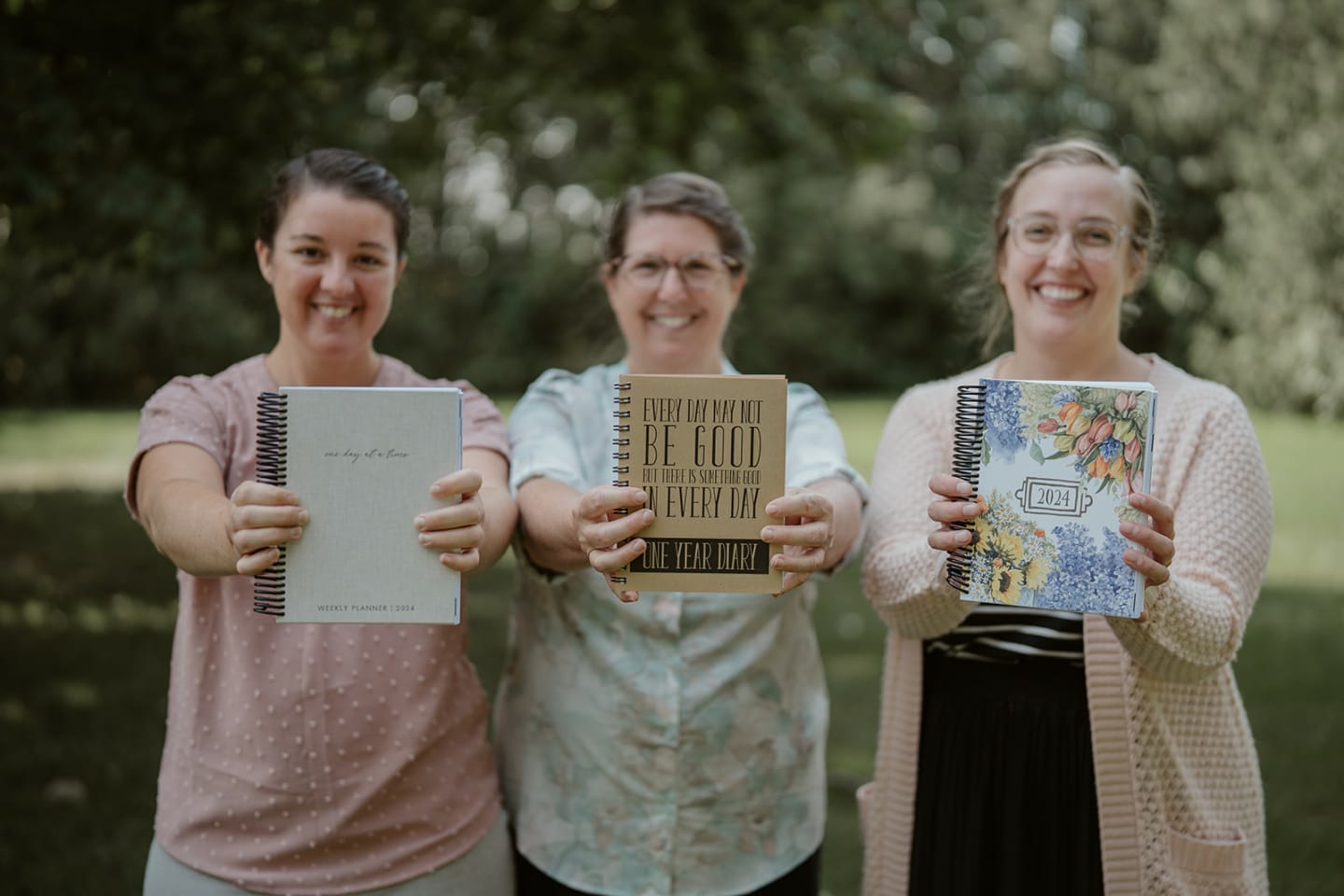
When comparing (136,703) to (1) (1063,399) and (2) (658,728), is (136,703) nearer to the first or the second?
(2) (658,728)

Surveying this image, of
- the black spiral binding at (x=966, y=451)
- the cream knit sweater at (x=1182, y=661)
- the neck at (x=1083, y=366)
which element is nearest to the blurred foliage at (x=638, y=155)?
the neck at (x=1083, y=366)

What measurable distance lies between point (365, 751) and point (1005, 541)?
1.41 metres

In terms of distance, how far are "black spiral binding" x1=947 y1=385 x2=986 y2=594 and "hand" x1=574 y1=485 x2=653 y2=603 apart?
0.62 meters

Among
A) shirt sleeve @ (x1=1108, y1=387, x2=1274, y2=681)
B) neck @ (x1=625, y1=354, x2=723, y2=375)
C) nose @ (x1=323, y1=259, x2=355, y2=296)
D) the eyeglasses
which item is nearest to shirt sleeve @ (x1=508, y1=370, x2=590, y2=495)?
neck @ (x1=625, y1=354, x2=723, y2=375)

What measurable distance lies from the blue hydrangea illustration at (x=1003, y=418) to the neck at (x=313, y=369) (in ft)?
4.54

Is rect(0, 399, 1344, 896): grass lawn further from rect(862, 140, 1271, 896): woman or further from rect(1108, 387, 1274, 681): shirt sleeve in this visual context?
rect(1108, 387, 1274, 681): shirt sleeve

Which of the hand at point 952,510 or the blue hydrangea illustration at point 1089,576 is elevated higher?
the hand at point 952,510

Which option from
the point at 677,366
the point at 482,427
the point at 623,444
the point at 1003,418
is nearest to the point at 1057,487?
the point at 1003,418

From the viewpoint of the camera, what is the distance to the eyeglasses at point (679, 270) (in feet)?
9.20

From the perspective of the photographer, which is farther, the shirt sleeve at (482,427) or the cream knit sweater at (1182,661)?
the shirt sleeve at (482,427)

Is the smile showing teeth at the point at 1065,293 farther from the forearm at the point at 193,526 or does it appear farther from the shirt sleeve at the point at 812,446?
the forearm at the point at 193,526

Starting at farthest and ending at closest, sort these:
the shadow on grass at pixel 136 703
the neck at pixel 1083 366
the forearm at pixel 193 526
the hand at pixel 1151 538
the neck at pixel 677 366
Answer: the shadow on grass at pixel 136 703, the neck at pixel 677 366, the neck at pixel 1083 366, the forearm at pixel 193 526, the hand at pixel 1151 538

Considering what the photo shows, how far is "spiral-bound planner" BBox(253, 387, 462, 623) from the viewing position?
7.31 ft

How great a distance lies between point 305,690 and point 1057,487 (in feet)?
5.25
